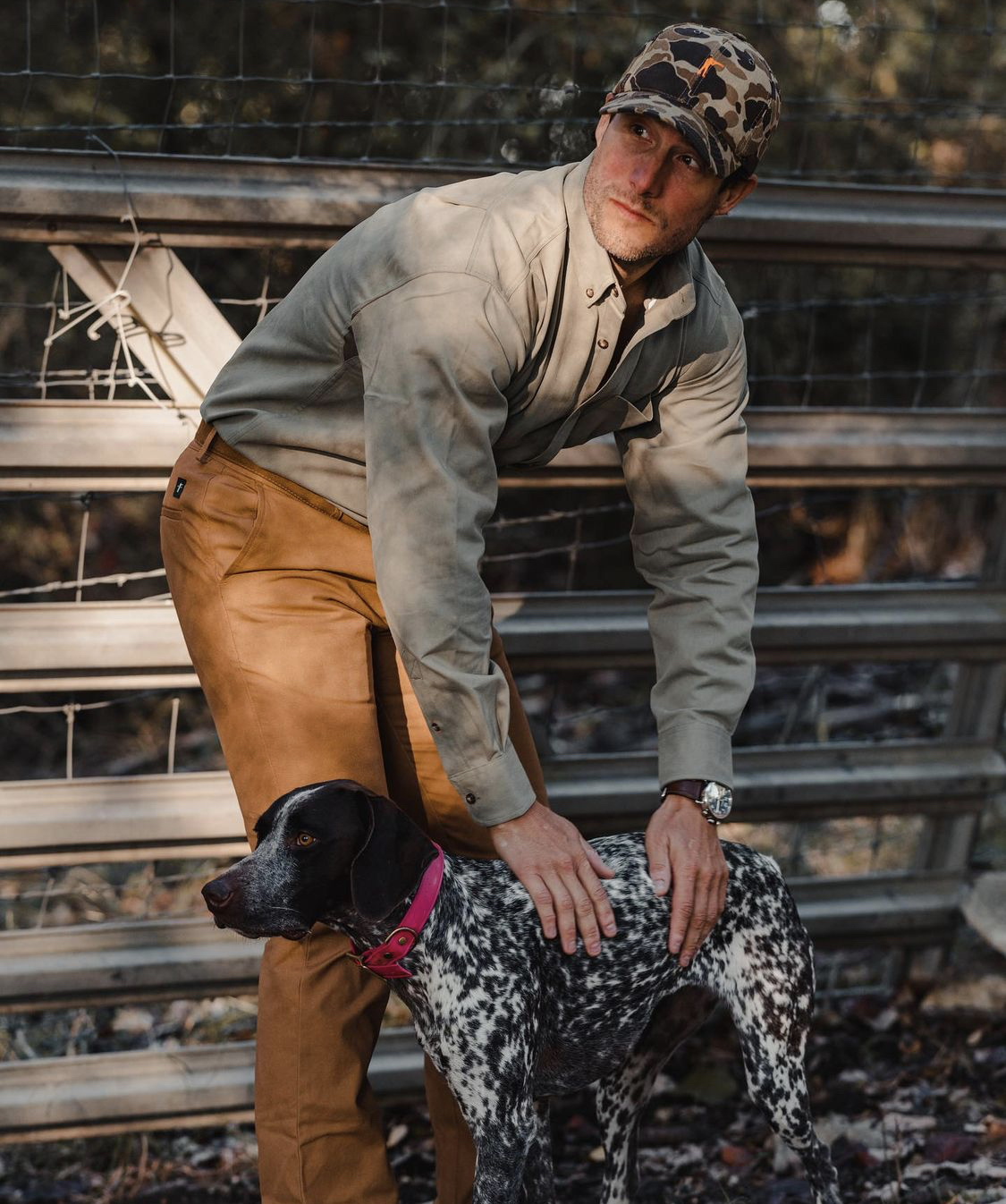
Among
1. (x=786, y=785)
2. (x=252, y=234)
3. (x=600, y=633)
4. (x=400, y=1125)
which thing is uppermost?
(x=252, y=234)

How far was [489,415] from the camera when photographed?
2529 mm

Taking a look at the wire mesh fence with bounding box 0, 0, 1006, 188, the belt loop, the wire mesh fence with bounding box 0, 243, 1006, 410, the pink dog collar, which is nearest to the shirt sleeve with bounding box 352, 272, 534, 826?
the pink dog collar

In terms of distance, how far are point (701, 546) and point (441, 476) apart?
839mm

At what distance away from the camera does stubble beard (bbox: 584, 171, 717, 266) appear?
254cm

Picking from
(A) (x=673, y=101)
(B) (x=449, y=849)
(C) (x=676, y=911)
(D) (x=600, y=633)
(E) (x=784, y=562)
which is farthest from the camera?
(E) (x=784, y=562)

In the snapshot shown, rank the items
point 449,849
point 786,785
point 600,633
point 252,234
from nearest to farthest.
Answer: point 449,849 → point 252,234 → point 600,633 → point 786,785

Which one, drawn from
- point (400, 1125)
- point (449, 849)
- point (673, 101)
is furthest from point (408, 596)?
point (400, 1125)

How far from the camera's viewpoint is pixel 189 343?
3295mm

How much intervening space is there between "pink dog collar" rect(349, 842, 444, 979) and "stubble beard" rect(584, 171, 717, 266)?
1.27 m

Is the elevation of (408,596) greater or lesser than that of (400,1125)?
greater

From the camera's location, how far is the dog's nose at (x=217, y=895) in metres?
2.43

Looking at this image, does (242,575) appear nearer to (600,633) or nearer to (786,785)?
(600,633)

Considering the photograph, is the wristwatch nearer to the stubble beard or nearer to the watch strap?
the watch strap

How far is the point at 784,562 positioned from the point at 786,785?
3.38m
